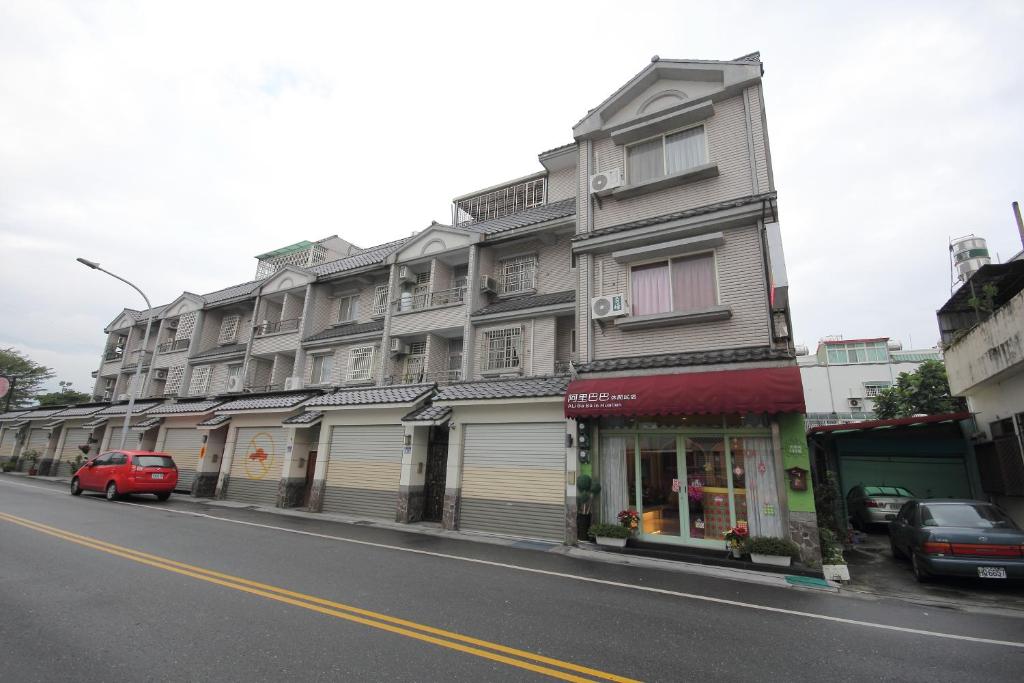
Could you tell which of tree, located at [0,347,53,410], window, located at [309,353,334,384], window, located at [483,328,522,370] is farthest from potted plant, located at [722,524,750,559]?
tree, located at [0,347,53,410]

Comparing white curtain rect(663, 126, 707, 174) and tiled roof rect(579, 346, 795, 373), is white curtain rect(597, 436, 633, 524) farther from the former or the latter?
white curtain rect(663, 126, 707, 174)

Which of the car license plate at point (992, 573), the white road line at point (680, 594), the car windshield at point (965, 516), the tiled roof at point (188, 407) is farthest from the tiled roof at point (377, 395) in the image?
the car license plate at point (992, 573)

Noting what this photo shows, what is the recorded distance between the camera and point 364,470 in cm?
1648

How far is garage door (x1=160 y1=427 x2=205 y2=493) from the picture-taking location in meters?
21.9

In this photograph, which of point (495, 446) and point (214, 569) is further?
point (495, 446)

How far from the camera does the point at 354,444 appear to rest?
17016 mm

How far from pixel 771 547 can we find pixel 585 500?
4.09 meters

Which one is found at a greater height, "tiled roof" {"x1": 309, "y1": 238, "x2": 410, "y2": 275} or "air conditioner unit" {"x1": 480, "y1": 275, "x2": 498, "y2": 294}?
"tiled roof" {"x1": 309, "y1": 238, "x2": 410, "y2": 275}

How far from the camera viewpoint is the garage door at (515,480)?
12.4 m

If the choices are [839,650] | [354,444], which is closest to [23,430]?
[354,444]

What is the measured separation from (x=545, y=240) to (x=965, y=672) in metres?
15.1

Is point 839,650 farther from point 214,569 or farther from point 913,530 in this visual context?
point 214,569

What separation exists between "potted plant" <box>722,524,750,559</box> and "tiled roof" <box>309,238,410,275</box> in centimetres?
1695

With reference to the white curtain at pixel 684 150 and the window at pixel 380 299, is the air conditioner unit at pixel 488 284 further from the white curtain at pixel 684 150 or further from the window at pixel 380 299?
the white curtain at pixel 684 150
